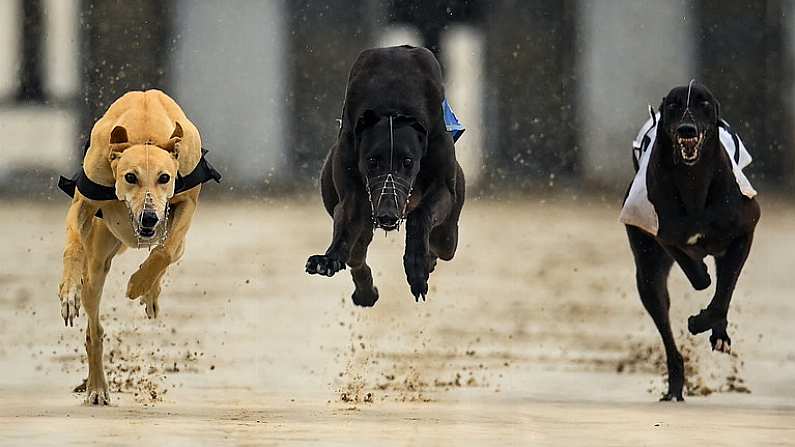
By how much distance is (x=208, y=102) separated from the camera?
12.0 meters

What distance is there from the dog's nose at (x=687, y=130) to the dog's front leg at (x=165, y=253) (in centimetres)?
170

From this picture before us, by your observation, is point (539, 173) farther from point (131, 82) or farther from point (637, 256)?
point (637, 256)

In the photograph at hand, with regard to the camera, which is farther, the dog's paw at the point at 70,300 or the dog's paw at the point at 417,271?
the dog's paw at the point at 70,300

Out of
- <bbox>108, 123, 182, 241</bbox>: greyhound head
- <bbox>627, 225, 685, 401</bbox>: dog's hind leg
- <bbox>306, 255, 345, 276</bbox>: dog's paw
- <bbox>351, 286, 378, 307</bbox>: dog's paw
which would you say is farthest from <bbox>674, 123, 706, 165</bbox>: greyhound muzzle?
<bbox>108, 123, 182, 241</bbox>: greyhound head

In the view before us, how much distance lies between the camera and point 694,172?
6164 mm

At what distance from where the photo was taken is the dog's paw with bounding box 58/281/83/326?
5.83 meters

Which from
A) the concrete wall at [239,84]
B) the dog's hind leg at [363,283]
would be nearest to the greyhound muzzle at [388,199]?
the dog's hind leg at [363,283]

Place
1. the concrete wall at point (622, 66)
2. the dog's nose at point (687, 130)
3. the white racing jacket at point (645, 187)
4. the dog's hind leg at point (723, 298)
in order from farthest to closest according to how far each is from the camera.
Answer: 1. the concrete wall at point (622, 66)
2. the white racing jacket at point (645, 187)
3. the dog's hind leg at point (723, 298)
4. the dog's nose at point (687, 130)

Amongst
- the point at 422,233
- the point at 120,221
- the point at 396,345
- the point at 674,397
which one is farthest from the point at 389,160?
the point at 396,345

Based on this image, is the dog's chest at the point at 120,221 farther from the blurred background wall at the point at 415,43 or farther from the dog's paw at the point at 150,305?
the blurred background wall at the point at 415,43

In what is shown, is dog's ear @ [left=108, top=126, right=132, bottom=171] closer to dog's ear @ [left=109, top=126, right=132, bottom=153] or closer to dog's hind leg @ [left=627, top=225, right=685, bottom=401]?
dog's ear @ [left=109, top=126, right=132, bottom=153]

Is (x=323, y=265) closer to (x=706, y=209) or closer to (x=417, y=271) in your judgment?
(x=417, y=271)

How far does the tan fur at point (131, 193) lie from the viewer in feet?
18.9

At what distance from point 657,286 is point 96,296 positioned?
7.15ft
